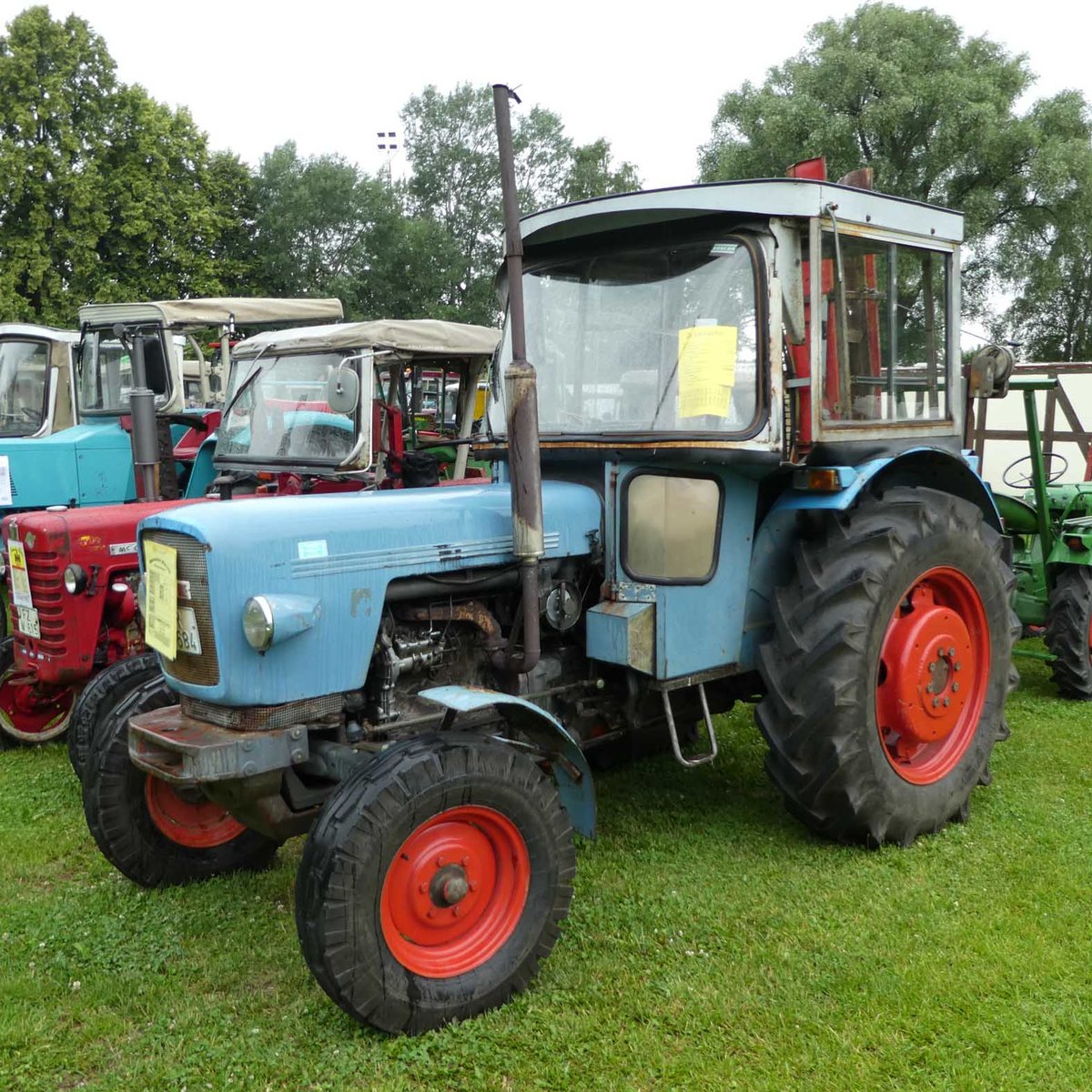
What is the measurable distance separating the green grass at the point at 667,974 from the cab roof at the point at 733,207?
7.43ft

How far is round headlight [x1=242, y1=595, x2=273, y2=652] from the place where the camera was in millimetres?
2754

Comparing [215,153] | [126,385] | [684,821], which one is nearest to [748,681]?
[684,821]

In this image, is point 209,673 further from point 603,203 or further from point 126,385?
point 126,385

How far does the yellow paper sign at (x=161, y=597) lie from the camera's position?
2947 millimetres

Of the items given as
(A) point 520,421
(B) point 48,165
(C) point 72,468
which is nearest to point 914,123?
(B) point 48,165

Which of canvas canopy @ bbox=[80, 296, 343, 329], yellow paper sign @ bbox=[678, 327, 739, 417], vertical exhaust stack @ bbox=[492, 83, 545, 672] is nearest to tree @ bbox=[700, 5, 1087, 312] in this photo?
canvas canopy @ bbox=[80, 296, 343, 329]

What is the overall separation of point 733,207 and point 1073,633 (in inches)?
141

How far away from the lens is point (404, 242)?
1176 inches

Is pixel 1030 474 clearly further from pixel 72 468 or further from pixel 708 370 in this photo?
pixel 72 468

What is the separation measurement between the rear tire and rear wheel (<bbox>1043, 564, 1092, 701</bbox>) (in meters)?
4.64

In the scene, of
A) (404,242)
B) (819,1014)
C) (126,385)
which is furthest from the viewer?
(404,242)

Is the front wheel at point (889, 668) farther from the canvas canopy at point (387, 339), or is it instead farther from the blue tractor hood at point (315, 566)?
the canvas canopy at point (387, 339)

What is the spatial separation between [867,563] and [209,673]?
2.19m

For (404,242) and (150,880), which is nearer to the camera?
(150,880)
